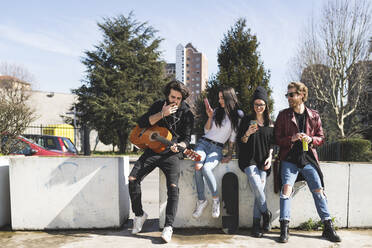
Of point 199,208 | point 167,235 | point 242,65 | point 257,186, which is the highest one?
point 242,65

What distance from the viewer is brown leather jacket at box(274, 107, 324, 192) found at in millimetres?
3688

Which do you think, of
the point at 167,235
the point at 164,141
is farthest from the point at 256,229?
the point at 164,141

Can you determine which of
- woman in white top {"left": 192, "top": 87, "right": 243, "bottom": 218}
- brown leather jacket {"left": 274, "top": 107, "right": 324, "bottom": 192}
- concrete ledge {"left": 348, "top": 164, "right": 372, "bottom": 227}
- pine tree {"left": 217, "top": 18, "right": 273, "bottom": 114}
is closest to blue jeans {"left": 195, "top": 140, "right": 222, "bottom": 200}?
woman in white top {"left": 192, "top": 87, "right": 243, "bottom": 218}

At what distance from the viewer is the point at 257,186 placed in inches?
145

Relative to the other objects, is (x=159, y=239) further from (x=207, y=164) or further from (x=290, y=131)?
(x=290, y=131)

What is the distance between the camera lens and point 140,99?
88.1ft

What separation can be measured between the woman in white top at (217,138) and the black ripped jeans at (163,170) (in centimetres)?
32

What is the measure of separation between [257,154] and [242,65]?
623 inches

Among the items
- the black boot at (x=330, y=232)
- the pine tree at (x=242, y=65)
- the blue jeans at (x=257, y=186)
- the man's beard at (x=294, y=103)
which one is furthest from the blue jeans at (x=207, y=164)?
the pine tree at (x=242, y=65)

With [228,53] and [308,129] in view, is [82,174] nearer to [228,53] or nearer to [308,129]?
[308,129]

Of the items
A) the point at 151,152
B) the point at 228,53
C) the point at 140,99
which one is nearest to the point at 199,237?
the point at 151,152

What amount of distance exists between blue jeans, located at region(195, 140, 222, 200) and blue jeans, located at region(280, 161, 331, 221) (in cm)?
86

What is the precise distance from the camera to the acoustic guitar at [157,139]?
146 inches

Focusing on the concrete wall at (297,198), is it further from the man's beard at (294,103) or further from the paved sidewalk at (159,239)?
the man's beard at (294,103)
